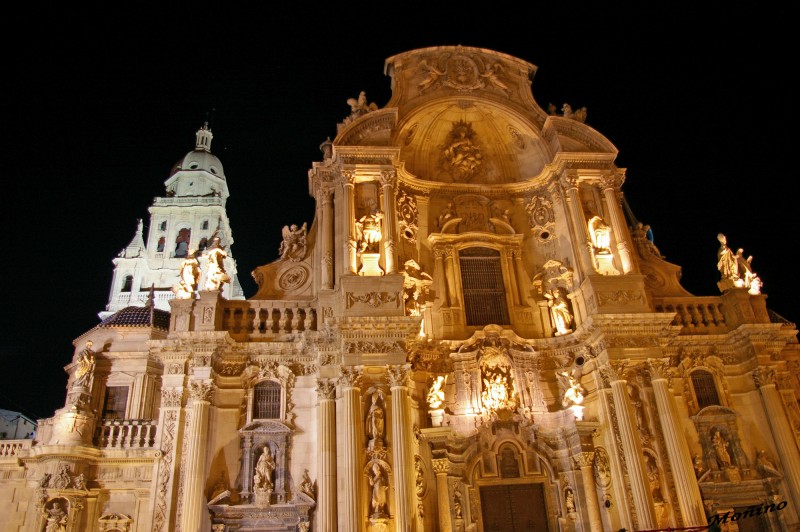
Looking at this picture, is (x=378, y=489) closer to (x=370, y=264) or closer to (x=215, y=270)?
(x=370, y=264)

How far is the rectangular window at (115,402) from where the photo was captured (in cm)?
2473

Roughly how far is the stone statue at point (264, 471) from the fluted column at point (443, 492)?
4.69 metres

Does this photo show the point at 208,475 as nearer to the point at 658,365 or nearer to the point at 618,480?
the point at 618,480

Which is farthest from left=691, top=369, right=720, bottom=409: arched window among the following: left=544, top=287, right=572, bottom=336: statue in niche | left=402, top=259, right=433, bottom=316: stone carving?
left=402, top=259, right=433, bottom=316: stone carving

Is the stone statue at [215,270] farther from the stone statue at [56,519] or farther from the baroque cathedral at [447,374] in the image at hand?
the stone statue at [56,519]

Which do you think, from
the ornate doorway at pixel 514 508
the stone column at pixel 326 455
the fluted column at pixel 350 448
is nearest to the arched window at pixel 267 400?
the stone column at pixel 326 455

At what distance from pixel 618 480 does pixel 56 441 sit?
1629cm

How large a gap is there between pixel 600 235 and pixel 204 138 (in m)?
48.9

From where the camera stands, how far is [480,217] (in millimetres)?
23219

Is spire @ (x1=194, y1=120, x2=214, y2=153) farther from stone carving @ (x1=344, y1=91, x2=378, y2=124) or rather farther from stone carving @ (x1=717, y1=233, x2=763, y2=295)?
stone carving @ (x1=717, y1=233, x2=763, y2=295)

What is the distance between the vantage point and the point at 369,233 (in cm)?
2019

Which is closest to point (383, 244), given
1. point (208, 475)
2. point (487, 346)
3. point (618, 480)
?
point (487, 346)

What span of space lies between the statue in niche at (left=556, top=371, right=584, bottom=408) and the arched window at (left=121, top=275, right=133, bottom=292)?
39623mm

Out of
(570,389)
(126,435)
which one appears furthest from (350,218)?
(126,435)
